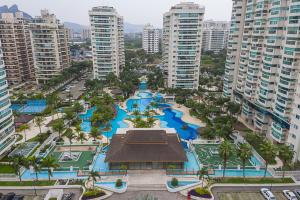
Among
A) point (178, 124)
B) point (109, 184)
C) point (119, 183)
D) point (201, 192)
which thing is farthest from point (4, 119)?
point (178, 124)

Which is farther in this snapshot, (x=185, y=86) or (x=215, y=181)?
(x=185, y=86)

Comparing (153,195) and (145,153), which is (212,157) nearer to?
(145,153)

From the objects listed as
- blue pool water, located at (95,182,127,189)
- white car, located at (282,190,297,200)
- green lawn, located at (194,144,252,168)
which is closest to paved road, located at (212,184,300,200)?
white car, located at (282,190,297,200)

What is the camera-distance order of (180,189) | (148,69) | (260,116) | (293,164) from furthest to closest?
(148,69), (260,116), (293,164), (180,189)

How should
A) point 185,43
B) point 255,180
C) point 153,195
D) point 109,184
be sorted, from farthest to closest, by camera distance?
point 185,43 < point 255,180 < point 109,184 < point 153,195

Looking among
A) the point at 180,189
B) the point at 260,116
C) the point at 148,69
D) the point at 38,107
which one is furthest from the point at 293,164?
the point at 148,69

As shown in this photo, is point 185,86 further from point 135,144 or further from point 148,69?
point 148,69

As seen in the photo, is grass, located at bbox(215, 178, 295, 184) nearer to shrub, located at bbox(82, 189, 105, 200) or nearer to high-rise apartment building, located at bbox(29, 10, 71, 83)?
shrub, located at bbox(82, 189, 105, 200)
